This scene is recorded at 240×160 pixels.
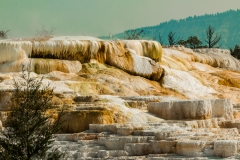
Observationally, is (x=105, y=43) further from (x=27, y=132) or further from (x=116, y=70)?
(x=27, y=132)

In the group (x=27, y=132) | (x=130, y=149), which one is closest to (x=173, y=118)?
(x=130, y=149)

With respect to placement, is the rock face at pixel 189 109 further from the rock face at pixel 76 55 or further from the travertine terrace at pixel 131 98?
the rock face at pixel 76 55

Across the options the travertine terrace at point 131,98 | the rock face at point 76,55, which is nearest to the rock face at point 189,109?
the travertine terrace at point 131,98

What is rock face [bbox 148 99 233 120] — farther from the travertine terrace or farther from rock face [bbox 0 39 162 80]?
rock face [bbox 0 39 162 80]

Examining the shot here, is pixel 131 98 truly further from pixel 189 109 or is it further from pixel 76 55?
pixel 76 55

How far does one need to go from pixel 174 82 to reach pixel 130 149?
12.7 meters

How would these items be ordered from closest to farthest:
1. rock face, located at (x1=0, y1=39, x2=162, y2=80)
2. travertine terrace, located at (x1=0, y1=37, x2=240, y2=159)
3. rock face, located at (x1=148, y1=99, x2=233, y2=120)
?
1. travertine terrace, located at (x1=0, y1=37, x2=240, y2=159)
2. rock face, located at (x1=148, y1=99, x2=233, y2=120)
3. rock face, located at (x1=0, y1=39, x2=162, y2=80)

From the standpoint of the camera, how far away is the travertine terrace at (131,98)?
1625 cm

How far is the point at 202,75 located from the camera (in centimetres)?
3192

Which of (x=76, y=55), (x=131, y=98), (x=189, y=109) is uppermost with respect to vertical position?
(x=76, y=55)

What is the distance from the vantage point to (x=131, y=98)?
70.7 feet

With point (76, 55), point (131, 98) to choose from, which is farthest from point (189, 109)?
point (76, 55)

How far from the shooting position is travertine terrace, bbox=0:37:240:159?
16250mm

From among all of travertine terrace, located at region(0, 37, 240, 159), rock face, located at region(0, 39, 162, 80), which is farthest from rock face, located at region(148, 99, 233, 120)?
rock face, located at region(0, 39, 162, 80)
